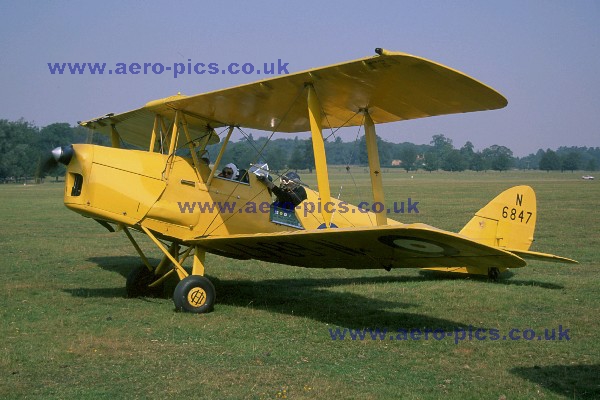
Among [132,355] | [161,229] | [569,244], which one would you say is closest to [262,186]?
[161,229]

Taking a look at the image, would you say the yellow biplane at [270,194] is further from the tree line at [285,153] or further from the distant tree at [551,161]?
the distant tree at [551,161]

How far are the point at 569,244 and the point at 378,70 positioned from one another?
985cm

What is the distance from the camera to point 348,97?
7.89m

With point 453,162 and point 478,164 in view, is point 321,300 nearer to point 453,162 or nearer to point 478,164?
point 453,162

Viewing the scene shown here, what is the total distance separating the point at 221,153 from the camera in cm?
862

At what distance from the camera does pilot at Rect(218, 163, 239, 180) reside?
348 inches

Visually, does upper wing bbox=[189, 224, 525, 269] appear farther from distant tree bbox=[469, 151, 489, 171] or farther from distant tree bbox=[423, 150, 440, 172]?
distant tree bbox=[469, 151, 489, 171]

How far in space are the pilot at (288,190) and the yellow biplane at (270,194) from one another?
0.11m

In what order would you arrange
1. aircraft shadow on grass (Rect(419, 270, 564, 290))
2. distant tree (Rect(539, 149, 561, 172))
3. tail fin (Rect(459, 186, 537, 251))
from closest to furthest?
aircraft shadow on grass (Rect(419, 270, 564, 290)), tail fin (Rect(459, 186, 537, 251)), distant tree (Rect(539, 149, 561, 172))

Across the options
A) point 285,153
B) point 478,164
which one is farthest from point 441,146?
point 285,153

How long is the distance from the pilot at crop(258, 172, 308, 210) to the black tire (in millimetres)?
2131

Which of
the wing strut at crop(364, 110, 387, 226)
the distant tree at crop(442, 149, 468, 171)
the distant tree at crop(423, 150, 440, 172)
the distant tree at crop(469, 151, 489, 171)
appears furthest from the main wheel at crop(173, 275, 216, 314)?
the distant tree at crop(469, 151, 489, 171)

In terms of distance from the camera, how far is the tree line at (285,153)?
945cm

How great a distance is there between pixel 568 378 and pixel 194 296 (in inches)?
171
